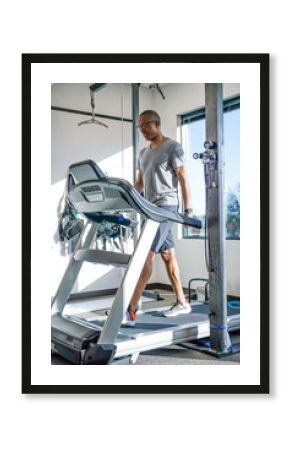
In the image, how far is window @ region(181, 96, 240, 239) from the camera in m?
1.82

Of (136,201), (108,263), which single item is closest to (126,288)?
(108,263)

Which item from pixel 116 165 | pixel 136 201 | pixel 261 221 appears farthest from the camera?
pixel 116 165

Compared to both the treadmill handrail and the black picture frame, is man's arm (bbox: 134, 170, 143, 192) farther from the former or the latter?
the black picture frame

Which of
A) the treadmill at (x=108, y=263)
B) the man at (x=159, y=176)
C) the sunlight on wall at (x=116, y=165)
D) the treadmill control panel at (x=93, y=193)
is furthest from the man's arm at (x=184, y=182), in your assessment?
the sunlight on wall at (x=116, y=165)

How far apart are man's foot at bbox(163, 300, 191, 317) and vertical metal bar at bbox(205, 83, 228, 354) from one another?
520 mm

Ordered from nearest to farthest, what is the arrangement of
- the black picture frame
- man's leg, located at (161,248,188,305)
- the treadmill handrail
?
1. the black picture frame
2. the treadmill handrail
3. man's leg, located at (161,248,188,305)

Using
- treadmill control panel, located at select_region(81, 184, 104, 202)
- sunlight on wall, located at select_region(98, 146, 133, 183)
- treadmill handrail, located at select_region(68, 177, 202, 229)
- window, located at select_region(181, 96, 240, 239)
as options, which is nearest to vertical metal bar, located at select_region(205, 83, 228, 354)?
window, located at select_region(181, 96, 240, 239)

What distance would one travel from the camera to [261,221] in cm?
158

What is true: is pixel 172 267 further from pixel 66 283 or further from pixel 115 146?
pixel 115 146

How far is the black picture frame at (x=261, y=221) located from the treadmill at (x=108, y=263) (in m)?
0.28

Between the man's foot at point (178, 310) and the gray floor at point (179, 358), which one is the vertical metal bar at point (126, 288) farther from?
the man's foot at point (178, 310)

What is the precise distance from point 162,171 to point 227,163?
0.61 m

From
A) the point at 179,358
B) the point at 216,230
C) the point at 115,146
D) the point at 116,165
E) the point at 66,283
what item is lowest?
the point at 179,358
